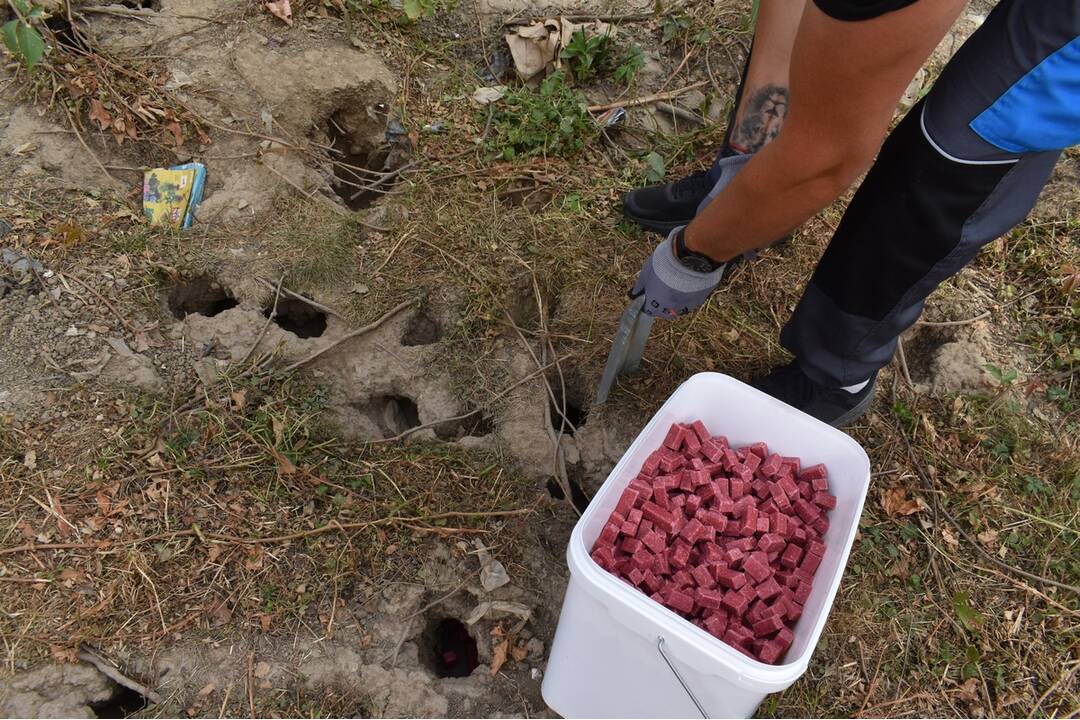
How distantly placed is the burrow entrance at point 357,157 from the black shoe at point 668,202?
3.29 feet

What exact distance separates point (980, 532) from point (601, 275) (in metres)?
1.45

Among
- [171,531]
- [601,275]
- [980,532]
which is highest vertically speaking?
[601,275]

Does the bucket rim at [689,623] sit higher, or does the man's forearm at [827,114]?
the man's forearm at [827,114]

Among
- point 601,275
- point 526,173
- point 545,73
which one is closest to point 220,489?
point 601,275

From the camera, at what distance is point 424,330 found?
2.42 metres

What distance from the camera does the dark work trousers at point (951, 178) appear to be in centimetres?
126

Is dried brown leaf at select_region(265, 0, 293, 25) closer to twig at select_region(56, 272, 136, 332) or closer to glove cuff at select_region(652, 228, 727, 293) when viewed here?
twig at select_region(56, 272, 136, 332)

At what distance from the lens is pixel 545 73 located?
117 inches

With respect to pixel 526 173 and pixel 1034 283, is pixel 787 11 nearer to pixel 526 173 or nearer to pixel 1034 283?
pixel 526 173

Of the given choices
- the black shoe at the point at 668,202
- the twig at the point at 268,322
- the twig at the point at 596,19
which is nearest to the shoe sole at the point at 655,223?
the black shoe at the point at 668,202

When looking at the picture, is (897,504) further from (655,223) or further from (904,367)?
(655,223)

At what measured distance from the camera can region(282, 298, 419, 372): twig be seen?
2188 mm

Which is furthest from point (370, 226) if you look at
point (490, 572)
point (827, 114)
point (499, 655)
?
point (827, 114)

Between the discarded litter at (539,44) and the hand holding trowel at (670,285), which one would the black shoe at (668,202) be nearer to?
the hand holding trowel at (670,285)
